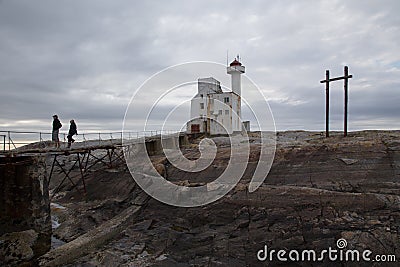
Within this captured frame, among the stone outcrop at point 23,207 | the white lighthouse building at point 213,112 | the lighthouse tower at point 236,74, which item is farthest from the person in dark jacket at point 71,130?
the lighthouse tower at point 236,74

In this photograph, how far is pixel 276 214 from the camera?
13320 mm

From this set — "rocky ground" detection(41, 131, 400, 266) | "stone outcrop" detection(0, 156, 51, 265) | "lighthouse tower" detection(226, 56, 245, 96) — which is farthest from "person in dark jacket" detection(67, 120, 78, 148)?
"lighthouse tower" detection(226, 56, 245, 96)

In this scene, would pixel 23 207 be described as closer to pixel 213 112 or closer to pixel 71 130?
pixel 71 130

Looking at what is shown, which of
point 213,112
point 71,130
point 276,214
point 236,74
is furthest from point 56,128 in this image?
point 236,74

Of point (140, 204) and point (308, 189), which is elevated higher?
point (308, 189)

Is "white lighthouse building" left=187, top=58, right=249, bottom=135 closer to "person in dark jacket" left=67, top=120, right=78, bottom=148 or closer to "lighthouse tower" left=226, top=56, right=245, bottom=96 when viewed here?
"lighthouse tower" left=226, top=56, right=245, bottom=96

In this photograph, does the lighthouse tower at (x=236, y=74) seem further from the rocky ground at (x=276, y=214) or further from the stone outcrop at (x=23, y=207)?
the stone outcrop at (x=23, y=207)

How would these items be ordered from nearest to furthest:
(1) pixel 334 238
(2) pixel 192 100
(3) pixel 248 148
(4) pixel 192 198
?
(1) pixel 334 238 → (4) pixel 192 198 → (3) pixel 248 148 → (2) pixel 192 100

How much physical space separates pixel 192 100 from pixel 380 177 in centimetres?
2350

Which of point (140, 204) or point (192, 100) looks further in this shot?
point (192, 100)

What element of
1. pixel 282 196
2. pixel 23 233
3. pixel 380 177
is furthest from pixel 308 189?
pixel 23 233

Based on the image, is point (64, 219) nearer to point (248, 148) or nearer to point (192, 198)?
point (192, 198)

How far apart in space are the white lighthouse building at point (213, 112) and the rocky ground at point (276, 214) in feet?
49.3

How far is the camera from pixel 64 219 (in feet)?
57.0
